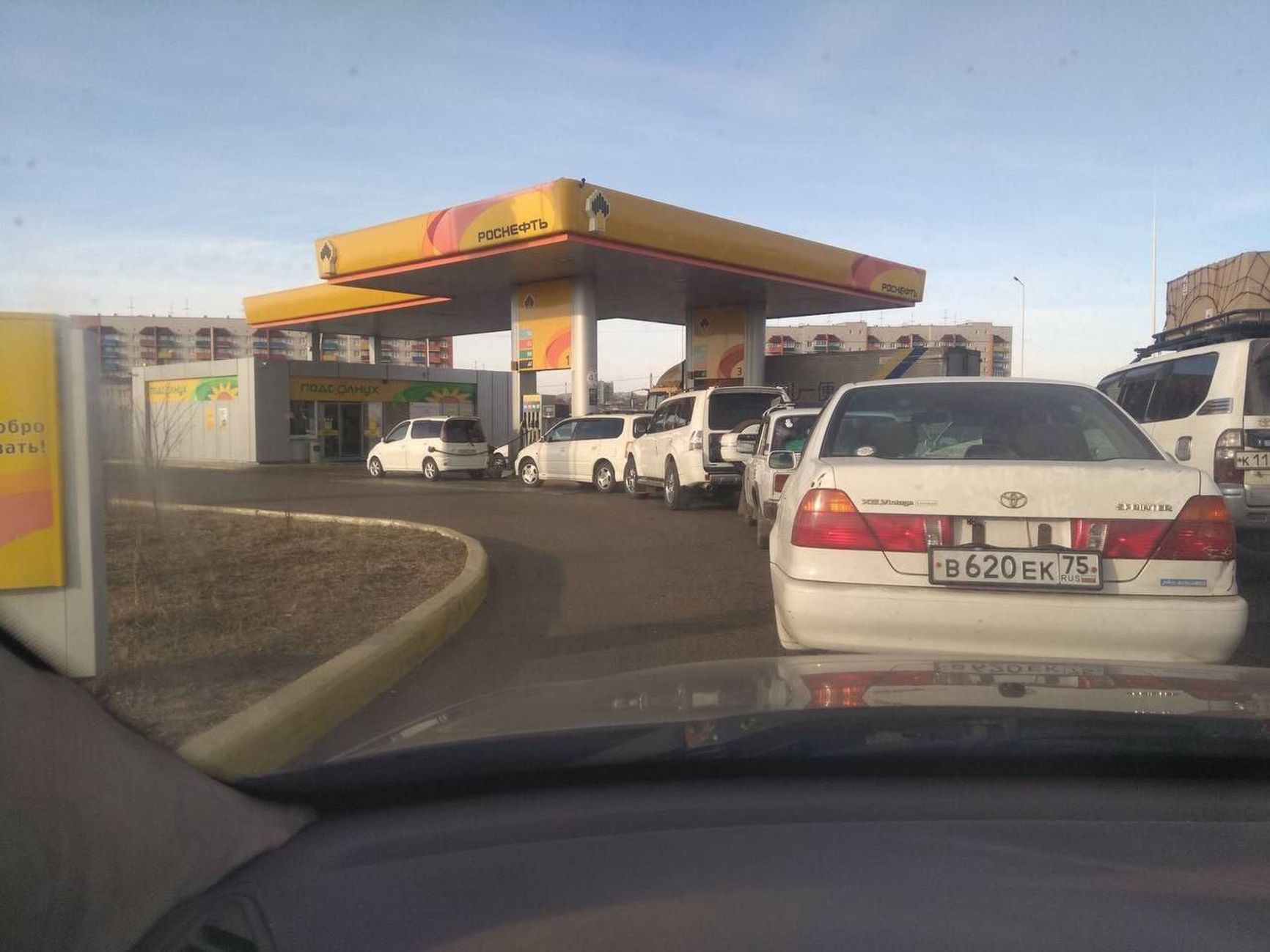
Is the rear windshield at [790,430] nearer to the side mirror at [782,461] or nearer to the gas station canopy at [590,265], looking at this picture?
the side mirror at [782,461]

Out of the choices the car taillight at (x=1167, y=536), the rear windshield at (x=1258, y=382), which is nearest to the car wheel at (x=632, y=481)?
the rear windshield at (x=1258, y=382)

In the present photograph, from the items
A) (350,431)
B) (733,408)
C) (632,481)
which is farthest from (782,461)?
(350,431)

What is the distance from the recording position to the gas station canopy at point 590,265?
19.1 m

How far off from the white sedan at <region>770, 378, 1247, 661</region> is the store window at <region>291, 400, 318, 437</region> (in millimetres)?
30268

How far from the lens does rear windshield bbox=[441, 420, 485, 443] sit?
22.4 meters

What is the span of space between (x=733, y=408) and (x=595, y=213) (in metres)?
6.69

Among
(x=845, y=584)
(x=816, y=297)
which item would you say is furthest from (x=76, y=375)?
(x=816, y=297)

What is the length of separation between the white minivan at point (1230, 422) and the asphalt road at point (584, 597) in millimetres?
742

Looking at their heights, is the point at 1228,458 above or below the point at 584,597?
above

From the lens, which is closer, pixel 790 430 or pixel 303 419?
pixel 790 430

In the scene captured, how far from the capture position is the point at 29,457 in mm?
3770

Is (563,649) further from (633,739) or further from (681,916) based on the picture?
(681,916)

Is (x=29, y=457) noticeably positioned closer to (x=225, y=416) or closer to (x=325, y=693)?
(x=325, y=693)

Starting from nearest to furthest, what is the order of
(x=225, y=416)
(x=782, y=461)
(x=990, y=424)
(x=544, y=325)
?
(x=990, y=424)
(x=782, y=461)
(x=544, y=325)
(x=225, y=416)
